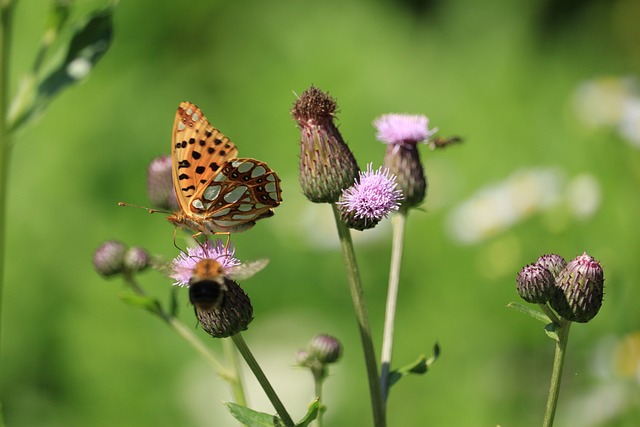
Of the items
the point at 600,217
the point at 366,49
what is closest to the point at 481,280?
the point at 600,217

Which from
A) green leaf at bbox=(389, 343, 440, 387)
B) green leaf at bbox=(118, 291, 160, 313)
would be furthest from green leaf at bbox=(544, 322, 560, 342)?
green leaf at bbox=(118, 291, 160, 313)

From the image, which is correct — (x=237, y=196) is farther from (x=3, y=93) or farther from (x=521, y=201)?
(x=521, y=201)

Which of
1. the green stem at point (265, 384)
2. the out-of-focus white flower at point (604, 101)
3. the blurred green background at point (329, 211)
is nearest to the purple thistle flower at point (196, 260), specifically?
the green stem at point (265, 384)

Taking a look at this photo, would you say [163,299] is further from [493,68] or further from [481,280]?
[493,68]

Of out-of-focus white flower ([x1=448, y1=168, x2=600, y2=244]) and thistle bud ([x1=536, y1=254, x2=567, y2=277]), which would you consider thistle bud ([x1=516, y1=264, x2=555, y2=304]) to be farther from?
out-of-focus white flower ([x1=448, y1=168, x2=600, y2=244])

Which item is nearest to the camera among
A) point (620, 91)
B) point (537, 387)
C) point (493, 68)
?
point (537, 387)
